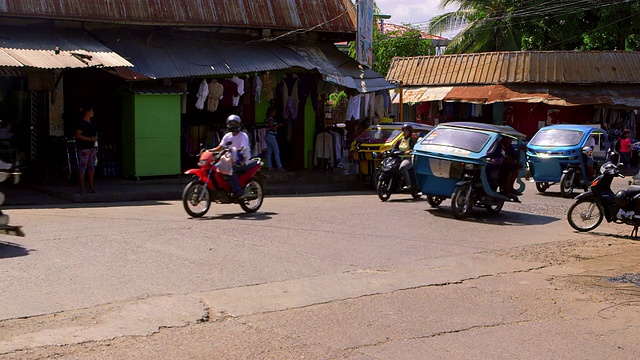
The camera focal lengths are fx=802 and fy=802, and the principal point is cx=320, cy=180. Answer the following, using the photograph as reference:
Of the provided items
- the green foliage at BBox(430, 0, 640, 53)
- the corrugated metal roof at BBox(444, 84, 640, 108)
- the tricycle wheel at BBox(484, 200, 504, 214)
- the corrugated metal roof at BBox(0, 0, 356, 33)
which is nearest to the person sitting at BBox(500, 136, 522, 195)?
the tricycle wheel at BBox(484, 200, 504, 214)

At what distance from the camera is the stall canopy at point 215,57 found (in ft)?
60.7

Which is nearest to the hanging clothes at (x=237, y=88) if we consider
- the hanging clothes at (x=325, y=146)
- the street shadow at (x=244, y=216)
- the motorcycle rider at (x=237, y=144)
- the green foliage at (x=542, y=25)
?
the hanging clothes at (x=325, y=146)

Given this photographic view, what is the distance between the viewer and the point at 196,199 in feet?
43.1

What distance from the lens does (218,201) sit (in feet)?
44.5

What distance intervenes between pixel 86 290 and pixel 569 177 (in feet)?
46.1

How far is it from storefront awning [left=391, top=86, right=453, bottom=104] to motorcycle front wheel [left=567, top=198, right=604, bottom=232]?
18512 millimetres

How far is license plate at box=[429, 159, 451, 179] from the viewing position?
14523mm

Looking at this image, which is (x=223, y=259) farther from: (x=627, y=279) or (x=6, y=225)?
(x=627, y=279)

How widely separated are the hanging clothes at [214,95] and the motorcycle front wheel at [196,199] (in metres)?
6.92

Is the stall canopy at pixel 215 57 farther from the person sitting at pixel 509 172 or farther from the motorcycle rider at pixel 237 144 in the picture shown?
the person sitting at pixel 509 172

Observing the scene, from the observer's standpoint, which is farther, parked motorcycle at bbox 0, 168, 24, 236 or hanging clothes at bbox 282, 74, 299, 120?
hanging clothes at bbox 282, 74, 299, 120

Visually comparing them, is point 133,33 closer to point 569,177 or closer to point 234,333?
point 569,177

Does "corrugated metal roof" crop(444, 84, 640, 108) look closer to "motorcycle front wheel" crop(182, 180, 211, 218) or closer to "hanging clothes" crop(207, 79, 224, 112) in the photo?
"hanging clothes" crop(207, 79, 224, 112)

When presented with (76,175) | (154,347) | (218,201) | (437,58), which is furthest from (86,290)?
(437,58)
